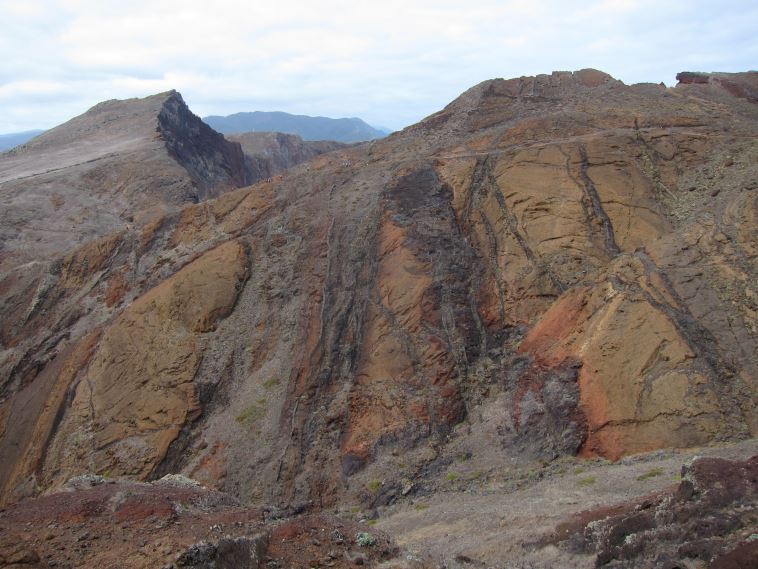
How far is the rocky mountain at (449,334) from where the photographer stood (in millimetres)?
11000

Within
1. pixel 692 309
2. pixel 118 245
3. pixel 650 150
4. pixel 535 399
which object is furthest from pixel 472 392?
pixel 118 245

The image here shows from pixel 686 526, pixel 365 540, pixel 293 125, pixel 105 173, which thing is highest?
pixel 293 125

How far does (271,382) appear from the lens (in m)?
15.2

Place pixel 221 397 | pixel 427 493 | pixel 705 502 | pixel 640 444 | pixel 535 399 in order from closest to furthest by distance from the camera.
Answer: pixel 705 502 < pixel 640 444 < pixel 427 493 < pixel 535 399 < pixel 221 397

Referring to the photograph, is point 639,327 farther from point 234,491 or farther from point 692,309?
point 234,491

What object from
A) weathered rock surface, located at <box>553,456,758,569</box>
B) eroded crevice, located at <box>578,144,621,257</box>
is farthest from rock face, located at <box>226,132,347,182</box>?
weathered rock surface, located at <box>553,456,758,569</box>

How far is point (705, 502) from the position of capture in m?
6.62

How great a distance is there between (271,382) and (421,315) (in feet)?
14.2

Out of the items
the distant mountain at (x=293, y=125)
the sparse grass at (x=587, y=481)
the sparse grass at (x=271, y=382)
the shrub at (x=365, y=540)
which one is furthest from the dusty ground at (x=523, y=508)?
the distant mountain at (x=293, y=125)

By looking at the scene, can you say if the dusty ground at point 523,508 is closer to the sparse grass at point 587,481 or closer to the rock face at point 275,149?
the sparse grass at point 587,481

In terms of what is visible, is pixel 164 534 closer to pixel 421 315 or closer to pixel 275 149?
pixel 421 315

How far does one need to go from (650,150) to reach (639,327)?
8.18 metres

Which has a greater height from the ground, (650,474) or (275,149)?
(275,149)

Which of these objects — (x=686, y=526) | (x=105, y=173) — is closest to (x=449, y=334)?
(x=686, y=526)
